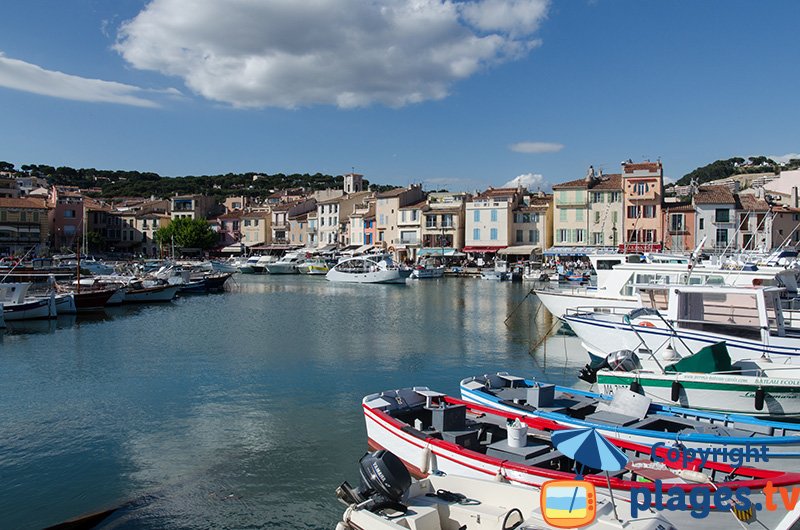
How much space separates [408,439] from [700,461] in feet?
15.9

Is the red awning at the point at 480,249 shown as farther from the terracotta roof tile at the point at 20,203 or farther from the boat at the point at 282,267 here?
the terracotta roof tile at the point at 20,203

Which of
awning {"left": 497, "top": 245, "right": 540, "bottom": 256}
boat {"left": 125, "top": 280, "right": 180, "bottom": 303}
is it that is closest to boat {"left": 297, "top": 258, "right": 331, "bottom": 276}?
awning {"left": 497, "top": 245, "right": 540, "bottom": 256}

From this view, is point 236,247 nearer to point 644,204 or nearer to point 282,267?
point 282,267

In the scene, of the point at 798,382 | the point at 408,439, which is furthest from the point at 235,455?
the point at 798,382

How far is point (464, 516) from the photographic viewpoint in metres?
8.55

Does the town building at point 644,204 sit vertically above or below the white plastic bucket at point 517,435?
above

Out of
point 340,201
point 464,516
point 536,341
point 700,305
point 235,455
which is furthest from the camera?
point 340,201

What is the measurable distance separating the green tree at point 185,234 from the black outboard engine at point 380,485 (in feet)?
301

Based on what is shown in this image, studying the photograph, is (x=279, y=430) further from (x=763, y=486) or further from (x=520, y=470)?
(x=763, y=486)

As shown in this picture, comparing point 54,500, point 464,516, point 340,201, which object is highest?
point 340,201

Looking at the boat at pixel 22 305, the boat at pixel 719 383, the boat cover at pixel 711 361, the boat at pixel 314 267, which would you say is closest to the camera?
the boat at pixel 719 383

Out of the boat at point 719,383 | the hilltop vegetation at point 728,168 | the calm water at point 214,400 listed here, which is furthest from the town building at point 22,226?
the hilltop vegetation at point 728,168

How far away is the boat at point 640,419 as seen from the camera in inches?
417

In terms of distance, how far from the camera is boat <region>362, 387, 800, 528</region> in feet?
28.7
